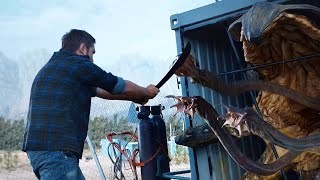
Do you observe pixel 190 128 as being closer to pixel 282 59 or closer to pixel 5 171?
pixel 282 59

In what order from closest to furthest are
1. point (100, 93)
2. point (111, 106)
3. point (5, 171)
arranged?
point (100, 93), point (111, 106), point (5, 171)

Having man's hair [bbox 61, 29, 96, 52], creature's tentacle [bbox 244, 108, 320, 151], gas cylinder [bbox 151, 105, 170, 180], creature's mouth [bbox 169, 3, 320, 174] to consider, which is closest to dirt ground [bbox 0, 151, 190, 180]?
gas cylinder [bbox 151, 105, 170, 180]

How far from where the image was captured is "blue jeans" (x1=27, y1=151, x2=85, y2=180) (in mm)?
2381

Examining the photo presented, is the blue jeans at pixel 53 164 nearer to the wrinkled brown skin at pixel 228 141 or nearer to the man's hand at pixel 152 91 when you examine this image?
the man's hand at pixel 152 91

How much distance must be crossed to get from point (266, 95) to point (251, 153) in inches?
36.6

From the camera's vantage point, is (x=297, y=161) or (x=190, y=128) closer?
(x=297, y=161)

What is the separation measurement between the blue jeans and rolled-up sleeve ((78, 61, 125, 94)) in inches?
18.8

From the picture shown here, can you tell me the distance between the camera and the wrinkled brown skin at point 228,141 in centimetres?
215

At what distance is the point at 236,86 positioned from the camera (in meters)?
2.19

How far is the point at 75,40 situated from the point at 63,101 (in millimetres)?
499

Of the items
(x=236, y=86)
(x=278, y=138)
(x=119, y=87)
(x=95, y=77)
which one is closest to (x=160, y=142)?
(x=119, y=87)

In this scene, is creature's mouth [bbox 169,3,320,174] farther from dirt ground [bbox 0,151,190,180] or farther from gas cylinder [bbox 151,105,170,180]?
dirt ground [bbox 0,151,190,180]

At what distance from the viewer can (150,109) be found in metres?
4.13

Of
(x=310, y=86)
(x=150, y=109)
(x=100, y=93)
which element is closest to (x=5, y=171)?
(x=150, y=109)
